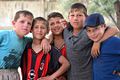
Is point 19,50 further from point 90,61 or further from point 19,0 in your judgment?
point 19,0

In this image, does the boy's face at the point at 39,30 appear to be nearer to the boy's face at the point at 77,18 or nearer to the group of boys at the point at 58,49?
the group of boys at the point at 58,49

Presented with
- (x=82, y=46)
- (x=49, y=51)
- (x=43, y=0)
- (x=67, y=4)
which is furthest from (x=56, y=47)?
(x=43, y=0)

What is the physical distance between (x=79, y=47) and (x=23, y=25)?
51 cm

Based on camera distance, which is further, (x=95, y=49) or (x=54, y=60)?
(x=54, y=60)

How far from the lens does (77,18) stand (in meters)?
2.49

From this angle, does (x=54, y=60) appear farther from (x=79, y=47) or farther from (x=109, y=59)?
(x=109, y=59)

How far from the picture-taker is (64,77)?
8.36 ft

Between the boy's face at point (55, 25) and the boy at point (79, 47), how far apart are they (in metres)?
0.09

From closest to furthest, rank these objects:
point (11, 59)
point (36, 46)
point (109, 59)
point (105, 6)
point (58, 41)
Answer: point (109, 59) < point (11, 59) < point (36, 46) < point (58, 41) < point (105, 6)

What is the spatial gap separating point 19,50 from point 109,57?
2.49 ft

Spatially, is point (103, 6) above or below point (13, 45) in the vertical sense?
above

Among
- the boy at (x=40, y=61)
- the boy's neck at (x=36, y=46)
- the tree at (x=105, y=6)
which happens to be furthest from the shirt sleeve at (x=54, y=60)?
the tree at (x=105, y=6)

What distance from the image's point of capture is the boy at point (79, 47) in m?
2.40

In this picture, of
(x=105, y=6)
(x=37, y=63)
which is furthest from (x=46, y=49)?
(x=105, y=6)
